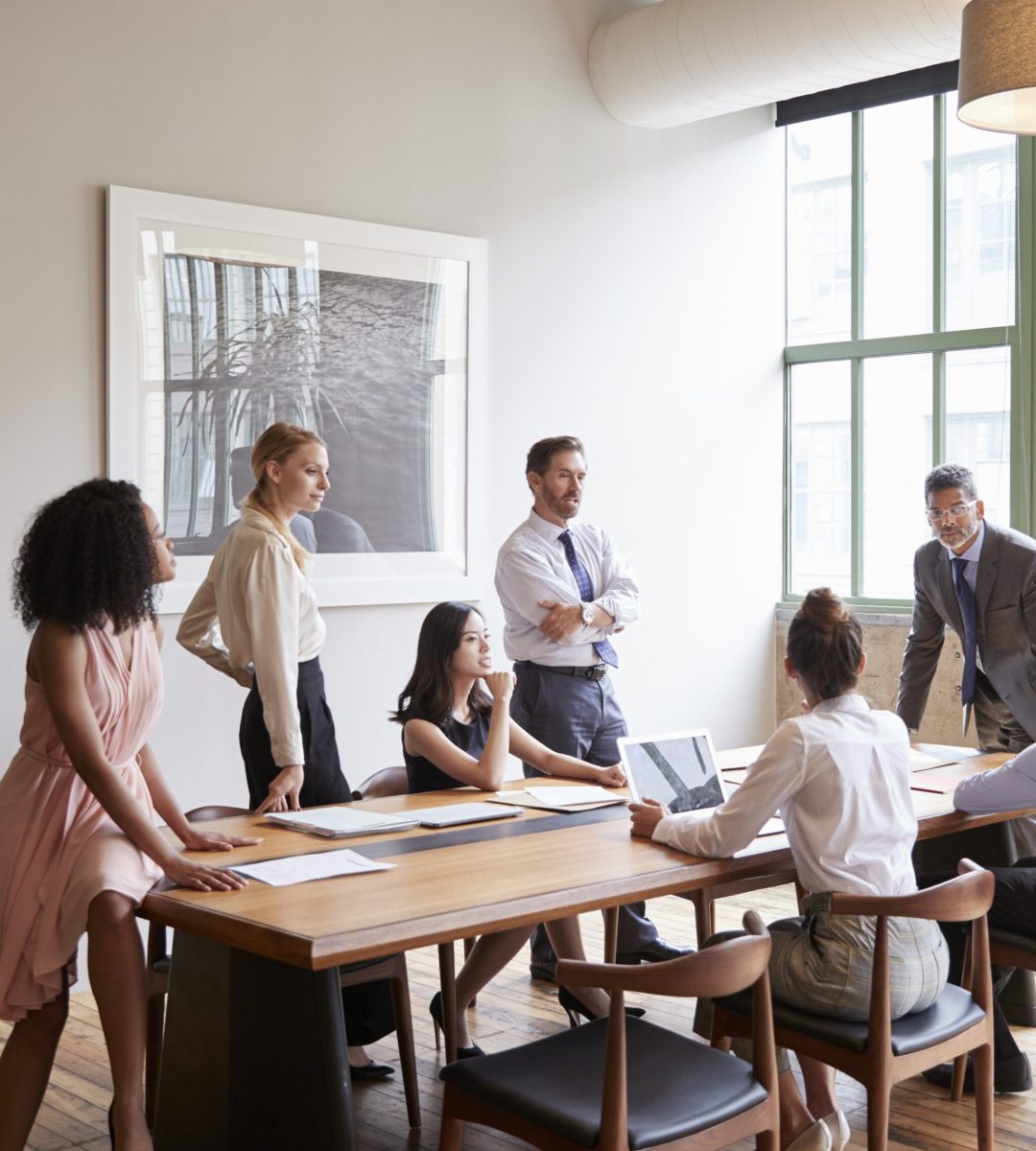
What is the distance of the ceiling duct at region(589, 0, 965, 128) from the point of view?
5.85 metres

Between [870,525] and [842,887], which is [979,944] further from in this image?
[870,525]

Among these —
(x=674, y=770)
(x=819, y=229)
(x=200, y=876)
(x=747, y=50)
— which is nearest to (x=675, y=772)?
(x=674, y=770)

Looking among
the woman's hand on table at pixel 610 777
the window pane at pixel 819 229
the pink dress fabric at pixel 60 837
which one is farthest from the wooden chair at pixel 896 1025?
the window pane at pixel 819 229

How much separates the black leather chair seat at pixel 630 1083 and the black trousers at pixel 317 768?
4.19ft

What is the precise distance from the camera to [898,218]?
291 inches

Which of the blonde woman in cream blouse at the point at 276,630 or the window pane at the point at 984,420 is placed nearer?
the blonde woman in cream blouse at the point at 276,630

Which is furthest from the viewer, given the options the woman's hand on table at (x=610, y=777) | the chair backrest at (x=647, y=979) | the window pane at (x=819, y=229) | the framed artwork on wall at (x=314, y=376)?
the window pane at (x=819, y=229)

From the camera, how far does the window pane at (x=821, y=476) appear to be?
7.67m

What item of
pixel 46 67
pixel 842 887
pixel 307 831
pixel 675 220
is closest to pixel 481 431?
pixel 675 220

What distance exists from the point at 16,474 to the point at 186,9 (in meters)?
1.87

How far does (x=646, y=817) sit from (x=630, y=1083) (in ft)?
2.67

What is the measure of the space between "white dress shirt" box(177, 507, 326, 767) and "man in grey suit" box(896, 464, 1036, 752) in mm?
2236

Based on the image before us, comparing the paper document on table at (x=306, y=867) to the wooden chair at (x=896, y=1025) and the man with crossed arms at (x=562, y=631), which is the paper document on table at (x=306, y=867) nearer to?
the wooden chair at (x=896, y=1025)

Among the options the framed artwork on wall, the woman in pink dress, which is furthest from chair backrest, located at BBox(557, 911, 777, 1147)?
the framed artwork on wall
